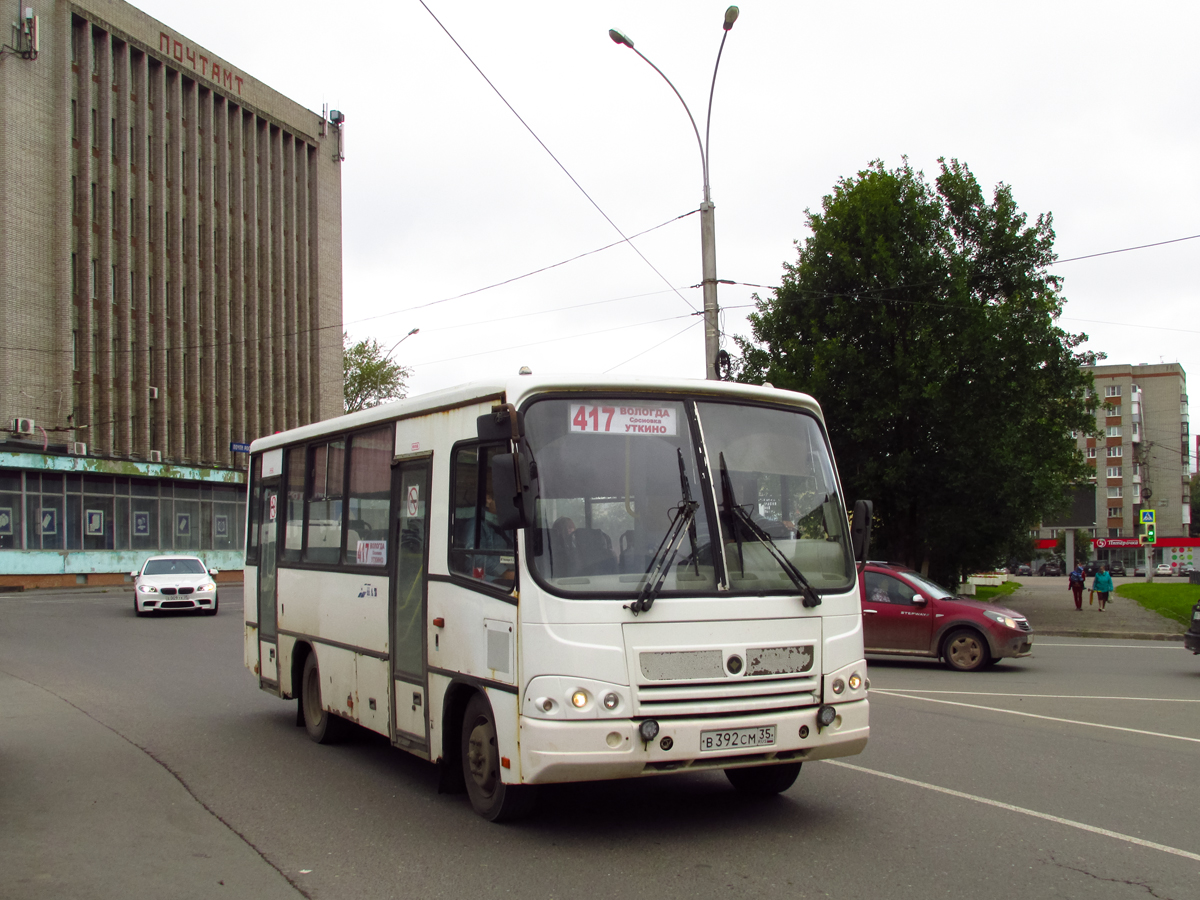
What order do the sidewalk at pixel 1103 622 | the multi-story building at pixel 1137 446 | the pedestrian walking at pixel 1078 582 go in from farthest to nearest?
the multi-story building at pixel 1137 446 < the pedestrian walking at pixel 1078 582 < the sidewalk at pixel 1103 622

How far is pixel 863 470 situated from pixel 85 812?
23340mm

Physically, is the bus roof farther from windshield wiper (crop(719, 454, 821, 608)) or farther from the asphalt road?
the asphalt road

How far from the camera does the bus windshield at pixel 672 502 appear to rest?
612 centimetres

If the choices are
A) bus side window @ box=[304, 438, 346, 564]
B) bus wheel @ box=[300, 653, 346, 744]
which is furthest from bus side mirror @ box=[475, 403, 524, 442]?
bus wheel @ box=[300, 653, 346, 744]

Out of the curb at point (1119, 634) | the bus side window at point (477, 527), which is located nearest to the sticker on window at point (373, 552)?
the bus side window at point (477, 527)

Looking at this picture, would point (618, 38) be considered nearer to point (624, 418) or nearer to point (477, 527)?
point (624, 418)

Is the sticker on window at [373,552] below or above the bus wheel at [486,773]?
above

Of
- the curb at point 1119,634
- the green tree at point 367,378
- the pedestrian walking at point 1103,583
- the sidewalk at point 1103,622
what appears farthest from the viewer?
the green tree at point 367,378

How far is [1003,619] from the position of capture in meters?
15.9

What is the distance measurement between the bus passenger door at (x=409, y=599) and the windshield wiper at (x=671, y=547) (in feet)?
5.87

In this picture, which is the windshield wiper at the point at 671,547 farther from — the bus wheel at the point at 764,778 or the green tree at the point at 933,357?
the green tree at the point at 933,357

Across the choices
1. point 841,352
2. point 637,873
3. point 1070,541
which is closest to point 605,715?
point 637,873

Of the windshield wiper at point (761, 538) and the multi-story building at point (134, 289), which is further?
the multi-story building at point (134, 289)

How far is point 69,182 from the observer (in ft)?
155
